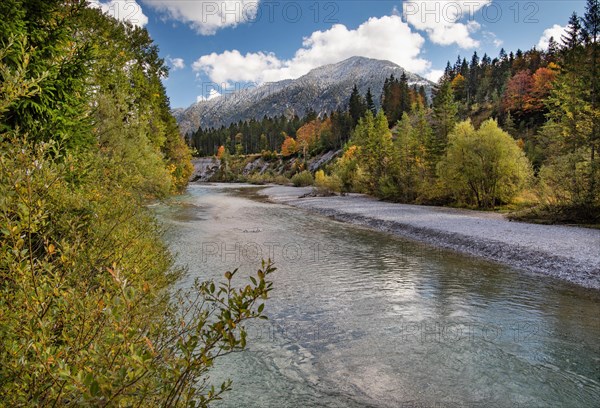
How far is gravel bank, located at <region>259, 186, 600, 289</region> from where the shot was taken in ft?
49.8

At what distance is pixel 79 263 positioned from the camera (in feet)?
14.5

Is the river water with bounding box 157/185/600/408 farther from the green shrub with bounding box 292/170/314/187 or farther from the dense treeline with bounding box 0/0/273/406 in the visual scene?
the green shrub with bounding box 292/170/314/187

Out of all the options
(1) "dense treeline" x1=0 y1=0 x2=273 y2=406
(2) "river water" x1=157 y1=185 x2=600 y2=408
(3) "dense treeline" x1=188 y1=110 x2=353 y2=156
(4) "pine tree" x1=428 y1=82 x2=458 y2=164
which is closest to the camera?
(1) "dense treeline" x1=0 y1=0 x2=273 y2=406

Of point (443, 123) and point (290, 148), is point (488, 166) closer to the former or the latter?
point (443, 123)

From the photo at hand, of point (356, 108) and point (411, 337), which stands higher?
point (356, 108)

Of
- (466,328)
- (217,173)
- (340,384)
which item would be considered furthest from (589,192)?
(217,173)

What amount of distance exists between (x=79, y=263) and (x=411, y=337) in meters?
7.84

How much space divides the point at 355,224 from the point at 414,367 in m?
22.2

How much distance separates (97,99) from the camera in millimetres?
19266

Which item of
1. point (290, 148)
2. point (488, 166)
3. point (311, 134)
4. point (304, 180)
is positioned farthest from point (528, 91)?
point (290, 148)

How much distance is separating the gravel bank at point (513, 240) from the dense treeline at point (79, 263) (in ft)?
41.7

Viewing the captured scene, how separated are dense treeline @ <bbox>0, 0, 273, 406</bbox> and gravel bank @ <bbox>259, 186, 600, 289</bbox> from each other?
1270 centimetres

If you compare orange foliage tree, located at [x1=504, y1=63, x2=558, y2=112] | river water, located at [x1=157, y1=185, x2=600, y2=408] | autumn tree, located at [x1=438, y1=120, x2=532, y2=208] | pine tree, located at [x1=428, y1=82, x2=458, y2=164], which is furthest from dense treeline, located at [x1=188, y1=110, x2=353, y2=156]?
river water, located at [x1=157, y1=185, x2=600, y2=408]

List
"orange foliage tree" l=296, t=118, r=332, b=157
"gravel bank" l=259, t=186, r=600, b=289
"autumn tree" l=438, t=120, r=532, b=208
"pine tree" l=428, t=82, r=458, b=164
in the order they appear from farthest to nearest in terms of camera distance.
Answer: "orange foliage tree" l=296, t=118, r=332, b=157 → "pine tree" l=428, t=82, r=458, b=164 → "autumn tree" l=438, t=120, r=532, b=208 → "gravel bank" l=259, t=186, r=600, b=289
